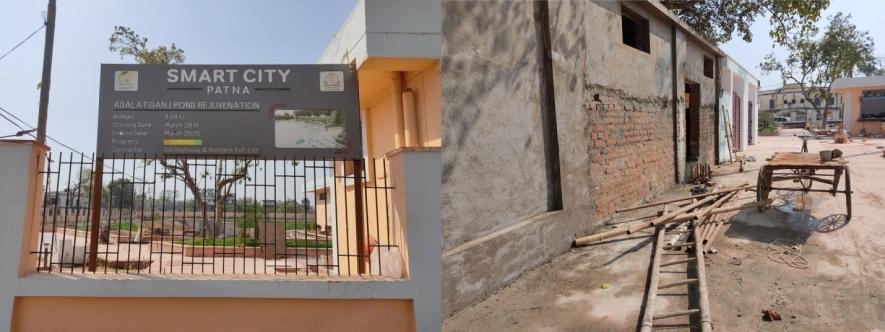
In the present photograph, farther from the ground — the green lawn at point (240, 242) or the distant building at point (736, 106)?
the distant building at point (736, 106)

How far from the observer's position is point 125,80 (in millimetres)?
5184

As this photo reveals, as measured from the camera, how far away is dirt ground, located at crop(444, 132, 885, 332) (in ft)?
16.5

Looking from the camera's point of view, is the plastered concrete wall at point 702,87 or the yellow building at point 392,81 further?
the plastered concrete wall at point 702,87

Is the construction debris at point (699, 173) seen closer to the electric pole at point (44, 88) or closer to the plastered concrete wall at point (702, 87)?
the plastered concrete wall at point (702, 87)

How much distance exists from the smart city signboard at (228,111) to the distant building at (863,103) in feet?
107

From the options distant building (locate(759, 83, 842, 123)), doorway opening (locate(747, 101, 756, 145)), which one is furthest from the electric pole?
distant building (locate(759, 83, 842, 123))

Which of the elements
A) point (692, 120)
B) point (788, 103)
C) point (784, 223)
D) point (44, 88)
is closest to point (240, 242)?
point (44, 88)

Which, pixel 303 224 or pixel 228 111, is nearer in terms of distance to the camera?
pixel 228 111

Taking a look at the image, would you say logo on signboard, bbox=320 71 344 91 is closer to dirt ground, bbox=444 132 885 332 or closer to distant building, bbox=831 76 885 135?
dirt ground, bbox=444 132 885 332

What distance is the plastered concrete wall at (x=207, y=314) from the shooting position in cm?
457

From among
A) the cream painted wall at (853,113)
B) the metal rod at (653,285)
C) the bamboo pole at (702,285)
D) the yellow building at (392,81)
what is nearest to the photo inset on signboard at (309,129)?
the yellow building at (392,81)

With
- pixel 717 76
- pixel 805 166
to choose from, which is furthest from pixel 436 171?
pixel 717 76

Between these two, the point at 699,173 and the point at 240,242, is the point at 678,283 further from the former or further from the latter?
the point at 240,242

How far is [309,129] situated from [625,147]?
5274 millimetres
